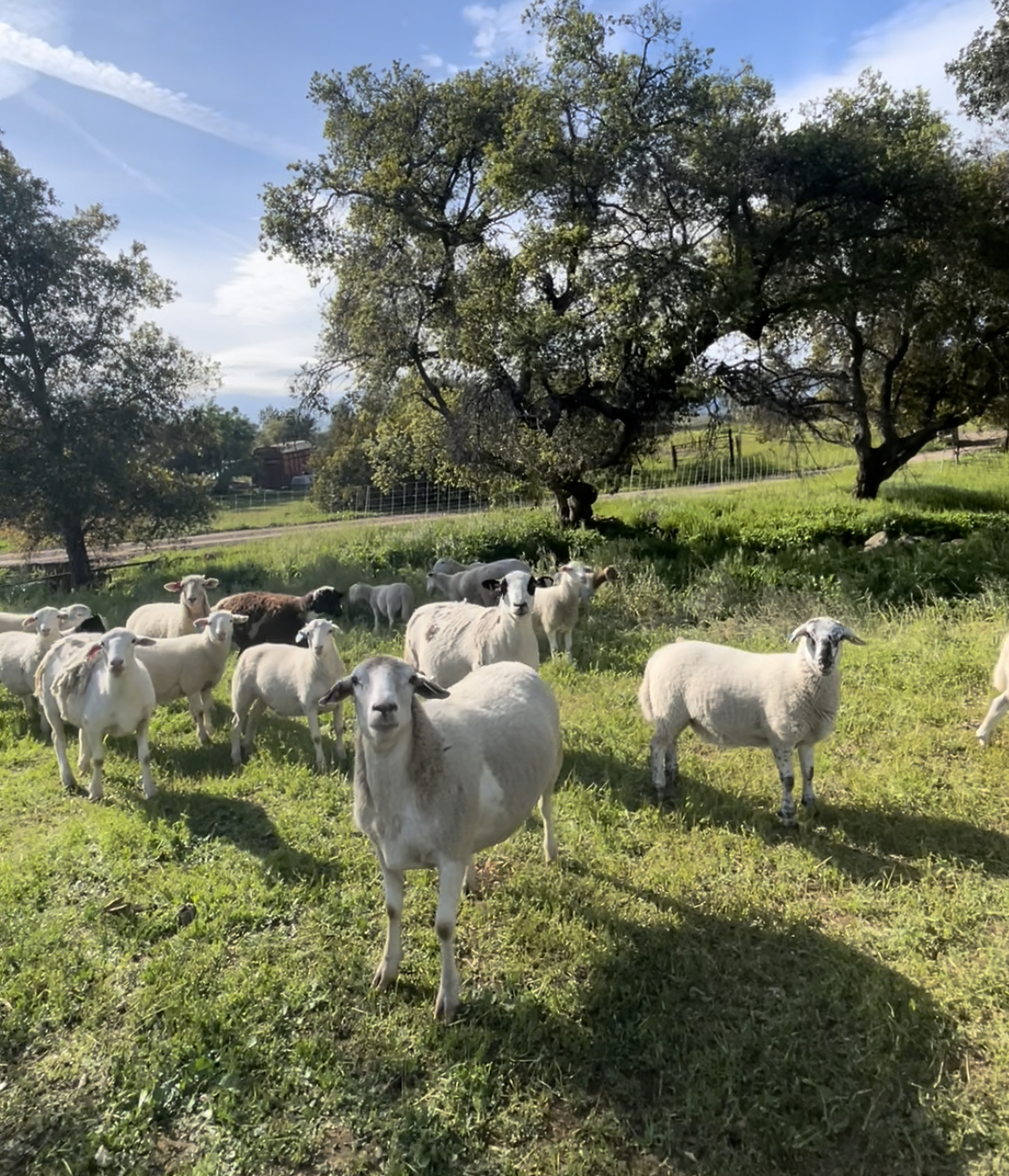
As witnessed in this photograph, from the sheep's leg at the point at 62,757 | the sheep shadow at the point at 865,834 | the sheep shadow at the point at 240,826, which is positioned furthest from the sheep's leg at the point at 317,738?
the sheep shadow at the point at 865,834

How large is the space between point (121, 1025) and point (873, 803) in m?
5.29

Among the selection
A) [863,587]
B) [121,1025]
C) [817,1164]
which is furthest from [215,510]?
[817,1164]

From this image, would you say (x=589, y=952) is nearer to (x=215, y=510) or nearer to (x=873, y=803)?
(x=873, y=803)

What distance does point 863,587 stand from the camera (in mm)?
12172

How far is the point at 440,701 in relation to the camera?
458 cm

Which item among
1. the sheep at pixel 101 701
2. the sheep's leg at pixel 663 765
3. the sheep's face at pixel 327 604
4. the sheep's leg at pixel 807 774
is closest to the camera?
the sheep's leg at pixel 807 774

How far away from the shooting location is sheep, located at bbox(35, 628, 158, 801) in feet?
20.3

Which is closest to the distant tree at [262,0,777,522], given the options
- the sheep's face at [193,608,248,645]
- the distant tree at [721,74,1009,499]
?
the distant tree at [721,74,1009,499]

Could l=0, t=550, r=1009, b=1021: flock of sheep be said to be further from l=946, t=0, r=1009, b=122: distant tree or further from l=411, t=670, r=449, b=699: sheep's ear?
l=946, t=0, r=1009, b=122: distant tree

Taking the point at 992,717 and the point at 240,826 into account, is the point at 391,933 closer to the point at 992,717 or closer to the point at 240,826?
the point at 240,826

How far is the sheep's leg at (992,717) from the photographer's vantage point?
19.9 feet

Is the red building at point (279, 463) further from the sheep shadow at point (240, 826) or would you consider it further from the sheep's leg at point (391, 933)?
the sheep's leg at point (391, 933)

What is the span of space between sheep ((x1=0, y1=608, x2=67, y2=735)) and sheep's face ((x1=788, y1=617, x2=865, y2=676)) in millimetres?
7979

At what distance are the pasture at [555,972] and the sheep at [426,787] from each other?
55 centimetres
